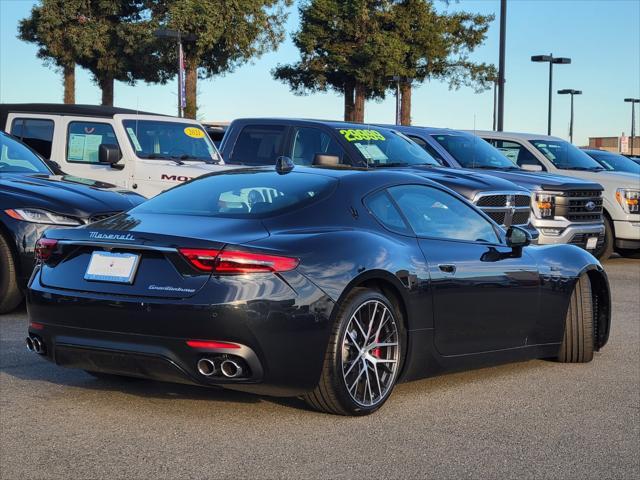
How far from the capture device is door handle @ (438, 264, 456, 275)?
22.0ft

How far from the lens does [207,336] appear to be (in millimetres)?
5598

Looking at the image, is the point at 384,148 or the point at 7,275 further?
the point at 384,148

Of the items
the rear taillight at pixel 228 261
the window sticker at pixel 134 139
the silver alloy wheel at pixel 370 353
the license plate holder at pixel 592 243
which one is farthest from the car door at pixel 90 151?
the rear taillight at pixel 228 261

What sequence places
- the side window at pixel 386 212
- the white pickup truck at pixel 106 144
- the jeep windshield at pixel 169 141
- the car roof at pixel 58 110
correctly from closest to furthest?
1. the side window at pixel 386 212
2. the white pickup truck at pixel 106 144
3. the car roof at pixel 58 110
4. the jeep windshield at pixel 169 141

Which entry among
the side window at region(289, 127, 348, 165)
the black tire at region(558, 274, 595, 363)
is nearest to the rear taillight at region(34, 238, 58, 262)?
the black tire at region(558, 274, 595, 363)

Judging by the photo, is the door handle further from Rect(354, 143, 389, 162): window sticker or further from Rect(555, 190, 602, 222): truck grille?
Rect(555, 190, 602, 222): truck grille

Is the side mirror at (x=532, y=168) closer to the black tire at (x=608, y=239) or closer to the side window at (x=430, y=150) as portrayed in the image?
the black tire at (x=608, y=239)

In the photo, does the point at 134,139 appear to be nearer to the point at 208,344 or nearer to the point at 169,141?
the point at 169,141

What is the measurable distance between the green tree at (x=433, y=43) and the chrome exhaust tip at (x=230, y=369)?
44.7 meters

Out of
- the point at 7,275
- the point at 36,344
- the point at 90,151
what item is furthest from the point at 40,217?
the point at 90,151

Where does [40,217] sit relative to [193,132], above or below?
below

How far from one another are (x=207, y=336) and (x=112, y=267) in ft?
2.19

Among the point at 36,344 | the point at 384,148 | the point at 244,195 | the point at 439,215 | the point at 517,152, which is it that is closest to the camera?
the point at 36,344

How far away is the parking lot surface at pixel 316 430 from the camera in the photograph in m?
5.11
